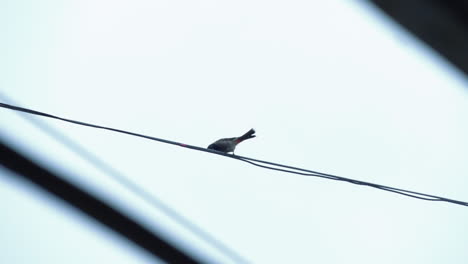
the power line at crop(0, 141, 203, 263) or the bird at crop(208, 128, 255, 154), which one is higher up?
the bird at crop(208, 128, 255, 154)

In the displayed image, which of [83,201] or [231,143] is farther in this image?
[231,143]

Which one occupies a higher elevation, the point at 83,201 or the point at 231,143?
the point at 231,143

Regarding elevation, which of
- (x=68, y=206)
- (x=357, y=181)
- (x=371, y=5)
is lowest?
(x=68, y=206)

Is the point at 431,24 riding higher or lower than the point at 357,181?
lower

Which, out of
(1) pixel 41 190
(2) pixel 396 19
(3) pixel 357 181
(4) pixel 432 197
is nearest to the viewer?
(1) pixel 41 190

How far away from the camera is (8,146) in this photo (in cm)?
100

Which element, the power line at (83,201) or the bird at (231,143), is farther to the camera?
the bird at (231,143)

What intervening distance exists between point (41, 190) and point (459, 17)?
2.50 feet

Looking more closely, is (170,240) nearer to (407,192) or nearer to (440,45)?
(440,45)

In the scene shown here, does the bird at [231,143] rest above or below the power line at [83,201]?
above

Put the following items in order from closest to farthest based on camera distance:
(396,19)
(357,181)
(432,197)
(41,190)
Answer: (41,190) < (396,19) < (357,181) < (432,197)

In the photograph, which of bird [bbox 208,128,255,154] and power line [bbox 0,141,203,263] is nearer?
power line [bbox 0,141,203,263]

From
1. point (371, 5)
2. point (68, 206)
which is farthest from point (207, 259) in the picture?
point (371, 5)

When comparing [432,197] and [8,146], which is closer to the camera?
[8,146]
